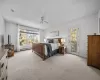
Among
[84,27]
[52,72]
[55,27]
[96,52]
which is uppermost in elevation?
[55,27]

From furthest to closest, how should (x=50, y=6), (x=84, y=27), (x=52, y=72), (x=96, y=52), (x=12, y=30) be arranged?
(x=12, y=30)
(x=84, y=27)
(x=50, y=6)
(x=96, y=52)
(x=52, y=72)

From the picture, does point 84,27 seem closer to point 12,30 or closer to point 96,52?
point 96,52

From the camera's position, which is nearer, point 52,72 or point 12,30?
point 52,72

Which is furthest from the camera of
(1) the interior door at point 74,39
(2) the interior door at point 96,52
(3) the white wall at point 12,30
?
(3) the white wall at point 12,30

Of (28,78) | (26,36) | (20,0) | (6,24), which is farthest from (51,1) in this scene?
(26,36)

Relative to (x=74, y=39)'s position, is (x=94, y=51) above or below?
below

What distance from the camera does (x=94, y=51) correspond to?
2.79 meters

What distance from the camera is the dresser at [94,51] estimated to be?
2658 mm

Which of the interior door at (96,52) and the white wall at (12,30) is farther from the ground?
the white wall at (12,30)

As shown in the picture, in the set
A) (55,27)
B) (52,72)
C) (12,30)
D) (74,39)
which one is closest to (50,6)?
(52,72)

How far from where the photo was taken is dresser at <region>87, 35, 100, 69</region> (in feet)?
8.72

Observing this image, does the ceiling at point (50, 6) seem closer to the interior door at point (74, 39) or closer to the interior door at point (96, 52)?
the interior door at point (96, 52)

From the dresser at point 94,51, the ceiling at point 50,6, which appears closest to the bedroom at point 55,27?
the ceiling at point 50,6

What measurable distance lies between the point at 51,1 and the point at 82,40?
3.19m
